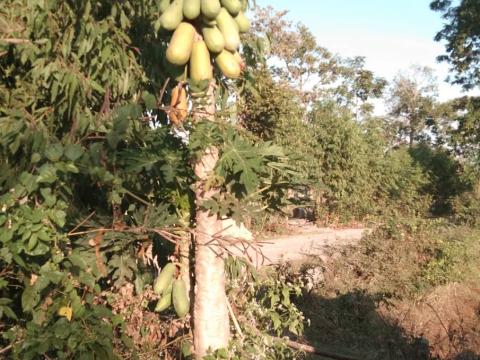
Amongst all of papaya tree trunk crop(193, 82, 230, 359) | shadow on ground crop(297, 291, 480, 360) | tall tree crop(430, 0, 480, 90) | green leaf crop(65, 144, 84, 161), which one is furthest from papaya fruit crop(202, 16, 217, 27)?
tall tree crop(430, 0, 480, 90)

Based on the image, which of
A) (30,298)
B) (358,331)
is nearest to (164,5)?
(30,298)

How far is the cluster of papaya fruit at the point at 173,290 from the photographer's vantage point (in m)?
2.28

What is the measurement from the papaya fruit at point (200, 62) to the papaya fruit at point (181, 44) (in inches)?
0.9

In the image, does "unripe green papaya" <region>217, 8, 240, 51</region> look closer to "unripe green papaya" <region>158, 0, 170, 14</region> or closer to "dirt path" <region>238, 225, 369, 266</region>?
"unripe green papaya" <region>158, 0, 170, 14</region>

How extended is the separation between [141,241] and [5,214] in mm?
582

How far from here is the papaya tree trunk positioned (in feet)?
7.07

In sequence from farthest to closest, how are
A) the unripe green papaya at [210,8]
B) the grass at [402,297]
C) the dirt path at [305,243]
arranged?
the dirt path at [305,243] → the grass at [402,297] → the unripe green papaya at [210,8]

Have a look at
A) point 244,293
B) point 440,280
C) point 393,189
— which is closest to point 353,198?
point 393,189

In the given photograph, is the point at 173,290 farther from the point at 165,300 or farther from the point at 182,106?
the point at 182,106

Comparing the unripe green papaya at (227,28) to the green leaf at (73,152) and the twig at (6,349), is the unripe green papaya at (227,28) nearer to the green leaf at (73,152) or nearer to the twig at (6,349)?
the green leaf at (73,152)

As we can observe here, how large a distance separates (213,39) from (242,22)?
0.22 meters

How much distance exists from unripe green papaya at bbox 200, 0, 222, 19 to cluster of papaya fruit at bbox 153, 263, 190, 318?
3.30 feet

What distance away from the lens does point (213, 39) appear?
2037 millimetres

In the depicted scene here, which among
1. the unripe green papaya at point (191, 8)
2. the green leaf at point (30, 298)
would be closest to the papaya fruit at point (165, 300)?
the green leaf at point (30, 298)
